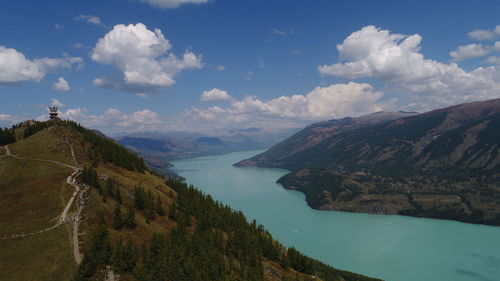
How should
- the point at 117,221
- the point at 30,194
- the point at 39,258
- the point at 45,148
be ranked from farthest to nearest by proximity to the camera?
1. the point at 45,148
2. the point at 30,194
3. the point at 117,221
4. the point at 39,258

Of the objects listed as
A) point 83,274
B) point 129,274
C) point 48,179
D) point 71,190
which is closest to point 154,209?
point 71,190

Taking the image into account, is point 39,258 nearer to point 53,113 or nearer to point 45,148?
point 45,148

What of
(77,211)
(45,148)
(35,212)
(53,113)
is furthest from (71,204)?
(53,113)

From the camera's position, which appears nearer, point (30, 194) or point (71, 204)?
point (71, 204)

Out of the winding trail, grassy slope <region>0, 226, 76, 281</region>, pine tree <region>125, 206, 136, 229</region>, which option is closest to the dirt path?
the winding trail

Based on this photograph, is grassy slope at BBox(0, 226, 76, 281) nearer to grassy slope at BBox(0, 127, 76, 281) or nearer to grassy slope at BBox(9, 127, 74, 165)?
grassy slope at BBox(0, 127, 76, 281)

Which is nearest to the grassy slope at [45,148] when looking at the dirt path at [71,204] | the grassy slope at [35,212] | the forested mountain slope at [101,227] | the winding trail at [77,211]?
the grassy slope at [35,212]

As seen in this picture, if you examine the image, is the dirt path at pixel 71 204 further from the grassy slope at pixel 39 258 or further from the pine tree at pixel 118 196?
the pine tree at pixel 118 196

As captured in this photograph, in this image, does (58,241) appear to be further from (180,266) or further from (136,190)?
(136,190)
